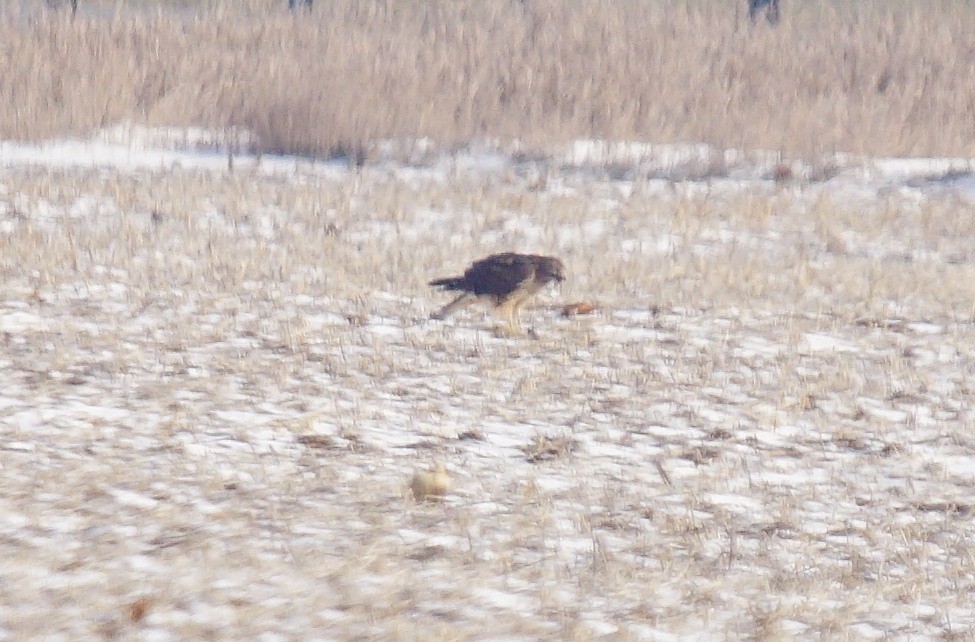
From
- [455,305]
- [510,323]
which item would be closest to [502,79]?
[455,305]

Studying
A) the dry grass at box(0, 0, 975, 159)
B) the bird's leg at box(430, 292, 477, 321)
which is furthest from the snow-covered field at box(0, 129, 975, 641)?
the dry grass at box(0, 0, 975, 159)

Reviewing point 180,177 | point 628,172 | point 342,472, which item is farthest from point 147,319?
point 628,172

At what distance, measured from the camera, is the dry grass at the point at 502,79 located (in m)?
11.5

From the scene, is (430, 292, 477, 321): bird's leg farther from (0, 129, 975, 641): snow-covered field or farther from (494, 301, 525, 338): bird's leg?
(494, 301, 525, 338): bird's leg

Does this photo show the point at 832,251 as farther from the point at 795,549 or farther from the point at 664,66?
the point at 795,549

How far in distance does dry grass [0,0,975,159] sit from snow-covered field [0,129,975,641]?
2016mm

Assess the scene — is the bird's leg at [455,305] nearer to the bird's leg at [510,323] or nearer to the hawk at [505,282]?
the hawk at [505,282]

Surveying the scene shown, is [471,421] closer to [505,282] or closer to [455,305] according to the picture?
[505,282]

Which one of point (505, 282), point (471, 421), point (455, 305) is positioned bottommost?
point (471, 421)

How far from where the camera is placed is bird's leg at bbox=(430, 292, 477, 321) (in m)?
6.55

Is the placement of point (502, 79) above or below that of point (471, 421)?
above

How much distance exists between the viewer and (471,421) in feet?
16.5

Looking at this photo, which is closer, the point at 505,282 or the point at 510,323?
the point at 505,282

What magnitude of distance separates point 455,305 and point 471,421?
63.7 inches
